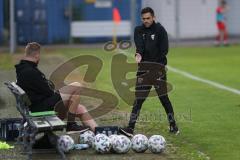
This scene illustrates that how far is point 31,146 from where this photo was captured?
29.1 feet

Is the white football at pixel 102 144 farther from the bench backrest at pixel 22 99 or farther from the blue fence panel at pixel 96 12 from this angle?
the blue fence panel at pixel 96 12

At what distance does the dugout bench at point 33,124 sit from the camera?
8633 millimetres

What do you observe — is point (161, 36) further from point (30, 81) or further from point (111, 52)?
point (111, 52)

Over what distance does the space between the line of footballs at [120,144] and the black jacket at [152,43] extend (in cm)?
171

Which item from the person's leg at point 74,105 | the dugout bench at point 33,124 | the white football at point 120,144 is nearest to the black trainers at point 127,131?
the person's leg at point 74,105

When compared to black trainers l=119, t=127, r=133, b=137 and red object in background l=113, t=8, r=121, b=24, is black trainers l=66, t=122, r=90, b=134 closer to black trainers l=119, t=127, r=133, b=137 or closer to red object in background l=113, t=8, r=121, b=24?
black trainers l=119, t=127, r=133, b=137

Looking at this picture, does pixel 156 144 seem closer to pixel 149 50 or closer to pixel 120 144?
pixel 120 144

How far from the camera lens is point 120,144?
A: 357 inches

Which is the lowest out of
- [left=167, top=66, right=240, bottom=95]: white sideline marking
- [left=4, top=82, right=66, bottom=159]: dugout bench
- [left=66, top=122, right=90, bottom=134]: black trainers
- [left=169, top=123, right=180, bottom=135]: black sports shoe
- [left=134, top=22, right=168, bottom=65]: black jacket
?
[left=167, top=66, right=240, bottom=95]: white sideline marking

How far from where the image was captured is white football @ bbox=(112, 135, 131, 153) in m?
9.08

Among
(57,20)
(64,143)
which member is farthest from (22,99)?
(57,20)

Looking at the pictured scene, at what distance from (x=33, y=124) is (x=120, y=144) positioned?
3.98ft

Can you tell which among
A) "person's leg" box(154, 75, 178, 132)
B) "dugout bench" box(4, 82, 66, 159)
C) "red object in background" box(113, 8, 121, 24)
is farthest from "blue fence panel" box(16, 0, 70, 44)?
"dugout bench" box(4, 82, 66, 159)

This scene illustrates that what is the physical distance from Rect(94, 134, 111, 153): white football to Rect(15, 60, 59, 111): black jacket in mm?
984
